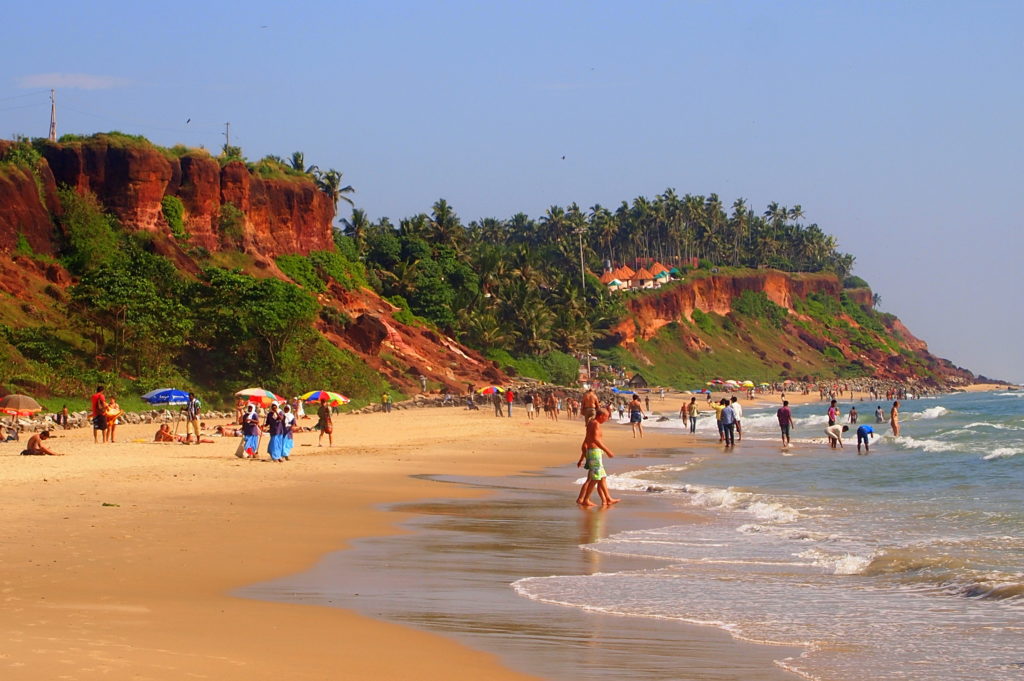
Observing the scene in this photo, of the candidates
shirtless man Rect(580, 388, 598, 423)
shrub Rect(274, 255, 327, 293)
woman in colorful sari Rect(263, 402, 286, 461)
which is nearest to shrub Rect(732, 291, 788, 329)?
shrub Rect(274, 255, 327, 293)

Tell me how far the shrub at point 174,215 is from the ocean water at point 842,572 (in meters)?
34.5

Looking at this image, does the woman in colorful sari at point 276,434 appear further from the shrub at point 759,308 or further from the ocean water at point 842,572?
the shrub at point 759,308

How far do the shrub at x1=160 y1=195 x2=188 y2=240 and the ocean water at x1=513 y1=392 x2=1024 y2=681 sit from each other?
3449 cm

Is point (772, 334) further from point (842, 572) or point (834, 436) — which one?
point (842, 572)

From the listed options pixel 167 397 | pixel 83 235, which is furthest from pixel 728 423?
pixel 83 235

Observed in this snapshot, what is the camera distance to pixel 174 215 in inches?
1992

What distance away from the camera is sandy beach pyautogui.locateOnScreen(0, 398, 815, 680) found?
247 inches

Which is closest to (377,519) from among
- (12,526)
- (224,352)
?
(12,526)

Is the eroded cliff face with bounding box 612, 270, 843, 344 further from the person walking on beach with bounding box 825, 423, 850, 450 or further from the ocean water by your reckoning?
the ocean water

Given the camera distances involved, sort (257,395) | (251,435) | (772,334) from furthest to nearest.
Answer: (772,334), (257,395), (251,435)

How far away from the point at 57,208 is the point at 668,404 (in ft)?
145

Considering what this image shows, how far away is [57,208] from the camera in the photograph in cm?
4606

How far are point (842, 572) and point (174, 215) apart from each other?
1768 inches

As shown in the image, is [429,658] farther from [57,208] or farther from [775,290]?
[775,290]
